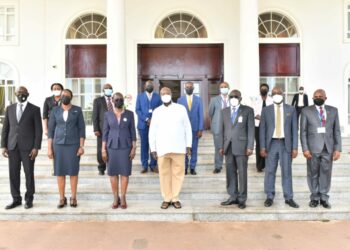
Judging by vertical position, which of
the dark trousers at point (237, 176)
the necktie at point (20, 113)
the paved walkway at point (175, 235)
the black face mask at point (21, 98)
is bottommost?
the paved walkway at point (175, 235)

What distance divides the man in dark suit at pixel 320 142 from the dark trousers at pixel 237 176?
943mm

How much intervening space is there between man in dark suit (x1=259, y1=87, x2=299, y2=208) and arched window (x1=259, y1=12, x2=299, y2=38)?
17.3 ft

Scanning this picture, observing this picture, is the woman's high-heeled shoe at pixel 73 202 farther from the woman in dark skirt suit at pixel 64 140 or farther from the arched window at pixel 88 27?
the arched window at pixel 88 27

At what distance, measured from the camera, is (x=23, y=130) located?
5.35 meters

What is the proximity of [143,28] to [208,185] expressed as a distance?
18.3 ft

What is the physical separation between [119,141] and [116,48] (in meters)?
3.66

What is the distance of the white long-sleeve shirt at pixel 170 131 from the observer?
205 inches

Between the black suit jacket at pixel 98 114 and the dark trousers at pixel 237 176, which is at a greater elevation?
the black suit jacket at pixel 98 114

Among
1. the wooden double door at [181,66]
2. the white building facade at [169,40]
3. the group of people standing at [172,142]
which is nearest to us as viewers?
the group of people standing at [172,142]

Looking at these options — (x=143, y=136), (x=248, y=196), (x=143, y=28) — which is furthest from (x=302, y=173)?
(x=143, y=28)

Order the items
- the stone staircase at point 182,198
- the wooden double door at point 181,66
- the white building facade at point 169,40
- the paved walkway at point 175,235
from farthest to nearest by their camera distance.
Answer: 1. the wooden double door at point 181,66
2. the white building facade at point 169,40
3. the stone staircase at point 182,198
4. the paved walkway at point 175,235

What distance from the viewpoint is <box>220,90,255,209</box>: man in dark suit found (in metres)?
5.29

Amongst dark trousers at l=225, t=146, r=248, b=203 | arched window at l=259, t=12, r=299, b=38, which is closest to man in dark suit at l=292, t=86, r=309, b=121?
arched window at l=259, t=12, r=299, b=38

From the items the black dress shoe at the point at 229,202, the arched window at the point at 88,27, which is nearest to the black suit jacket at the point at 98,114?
the black dress shoe at the point at 229,202
